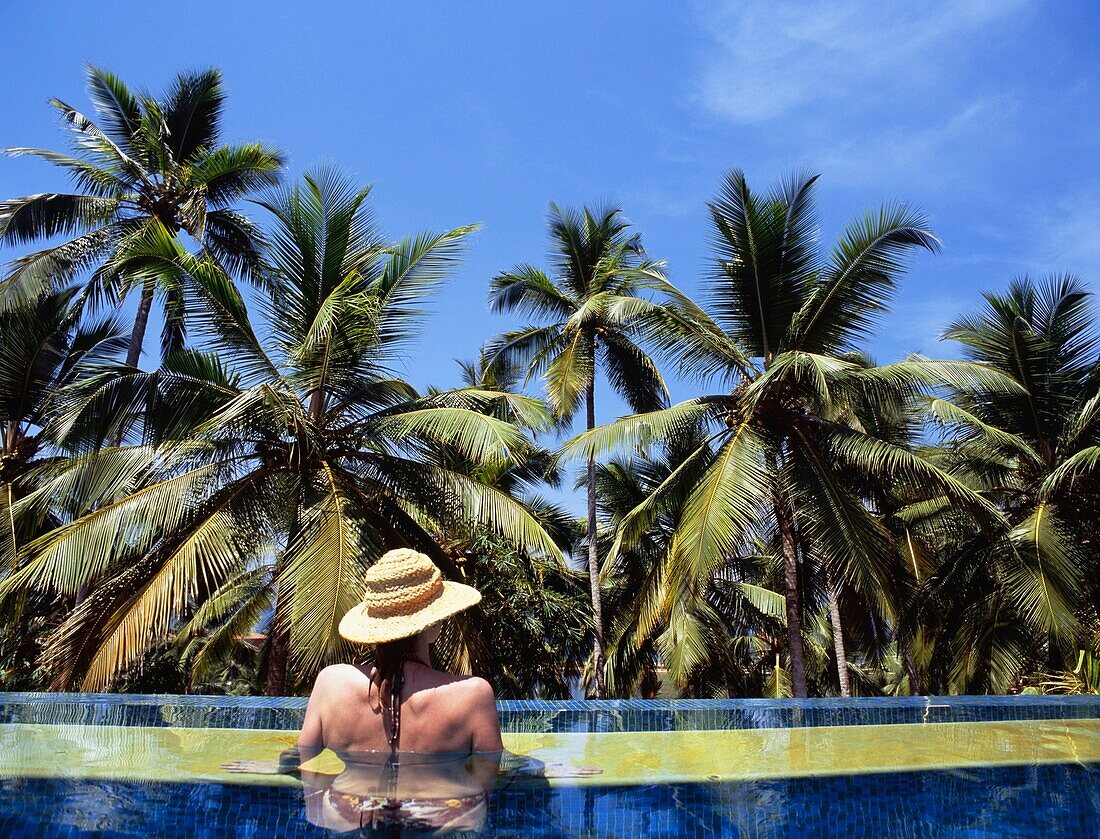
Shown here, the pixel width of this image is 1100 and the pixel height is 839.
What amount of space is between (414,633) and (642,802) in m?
1.43

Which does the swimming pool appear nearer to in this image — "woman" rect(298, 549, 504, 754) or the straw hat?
"woman" rect(298, 549, 504, 754)

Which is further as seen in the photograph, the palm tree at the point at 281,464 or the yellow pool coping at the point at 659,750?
the palm tree at the point at 281,464

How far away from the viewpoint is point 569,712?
610 centimetres

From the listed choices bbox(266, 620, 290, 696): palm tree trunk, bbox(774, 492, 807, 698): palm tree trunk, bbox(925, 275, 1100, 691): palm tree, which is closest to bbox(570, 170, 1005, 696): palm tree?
bbox(774, 492, 807, 698): palm tree trunk

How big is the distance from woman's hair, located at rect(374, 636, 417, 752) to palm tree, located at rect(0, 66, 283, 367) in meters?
13.4

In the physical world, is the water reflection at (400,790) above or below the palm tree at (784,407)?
below

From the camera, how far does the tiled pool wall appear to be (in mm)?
6074

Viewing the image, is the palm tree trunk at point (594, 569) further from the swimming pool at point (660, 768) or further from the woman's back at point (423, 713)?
the woman's back at point (423, 713)

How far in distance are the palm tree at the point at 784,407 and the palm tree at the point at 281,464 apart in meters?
2.62

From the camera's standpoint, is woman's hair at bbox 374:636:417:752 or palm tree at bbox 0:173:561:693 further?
palm tree at bbox 0:173:561:693

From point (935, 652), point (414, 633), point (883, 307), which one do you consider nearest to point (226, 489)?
point (414, 633)

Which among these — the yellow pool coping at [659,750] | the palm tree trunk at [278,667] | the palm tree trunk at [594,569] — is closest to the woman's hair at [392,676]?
the yellow pool coping at [659,750]

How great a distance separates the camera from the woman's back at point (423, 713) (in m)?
3.63

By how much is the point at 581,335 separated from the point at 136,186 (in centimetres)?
940
